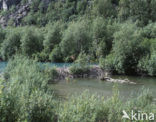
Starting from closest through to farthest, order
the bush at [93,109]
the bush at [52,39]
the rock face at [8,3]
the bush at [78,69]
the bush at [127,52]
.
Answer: the bush at [93,109] < the bush at [78,69] < the bush at [127,52] < the bush at [52,39] < the rock face at [8,3]

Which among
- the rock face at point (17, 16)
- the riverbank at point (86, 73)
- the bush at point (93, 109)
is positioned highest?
the rock face at point (17, 16)

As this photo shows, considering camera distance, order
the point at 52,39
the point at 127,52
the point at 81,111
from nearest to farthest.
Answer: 1. the point at 81,111
2. the point at 127,52
3. the point at 52,39

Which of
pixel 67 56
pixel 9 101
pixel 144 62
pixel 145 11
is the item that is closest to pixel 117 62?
pixel 144 62

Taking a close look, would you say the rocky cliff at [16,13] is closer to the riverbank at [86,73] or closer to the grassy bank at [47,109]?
the riverbank at [86,73]

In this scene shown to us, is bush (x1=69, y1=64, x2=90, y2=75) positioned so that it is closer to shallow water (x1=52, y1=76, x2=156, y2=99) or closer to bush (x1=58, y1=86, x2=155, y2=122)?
shallow water (x1=52, y1=76, x2=156, y2=99)

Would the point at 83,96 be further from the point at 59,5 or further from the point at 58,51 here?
the point at 59,5

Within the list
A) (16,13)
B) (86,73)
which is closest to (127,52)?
(86,73)

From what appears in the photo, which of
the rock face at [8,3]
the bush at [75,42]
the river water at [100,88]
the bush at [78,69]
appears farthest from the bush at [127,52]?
the rock face at [8,3]

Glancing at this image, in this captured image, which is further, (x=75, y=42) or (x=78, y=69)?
(x=75, y=42)

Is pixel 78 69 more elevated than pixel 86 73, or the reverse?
pixel 78 69

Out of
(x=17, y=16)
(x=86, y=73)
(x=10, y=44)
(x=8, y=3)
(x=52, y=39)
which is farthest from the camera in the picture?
(x=8, y=3)

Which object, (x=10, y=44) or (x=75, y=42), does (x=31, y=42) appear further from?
(x=75, y=42)

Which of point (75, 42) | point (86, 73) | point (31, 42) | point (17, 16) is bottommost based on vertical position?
point (86, 73)

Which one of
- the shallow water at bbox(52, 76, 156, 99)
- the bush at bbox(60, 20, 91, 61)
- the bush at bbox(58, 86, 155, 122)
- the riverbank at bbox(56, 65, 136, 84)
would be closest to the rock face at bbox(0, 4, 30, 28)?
the bush at bbox(60, 20, 91, 61)
